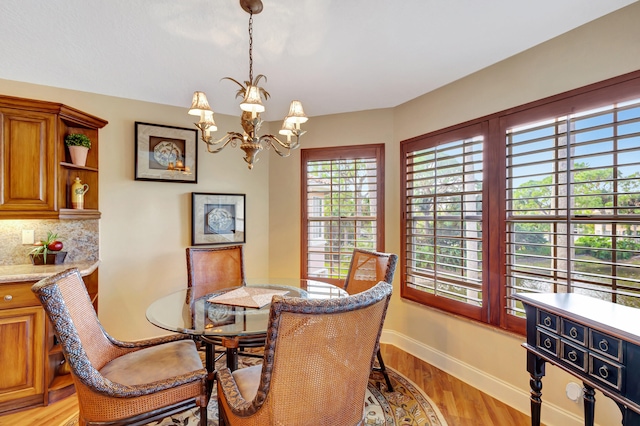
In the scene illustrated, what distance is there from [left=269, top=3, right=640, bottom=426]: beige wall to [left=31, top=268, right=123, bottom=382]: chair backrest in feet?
7.29

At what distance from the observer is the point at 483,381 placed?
2.46 meters

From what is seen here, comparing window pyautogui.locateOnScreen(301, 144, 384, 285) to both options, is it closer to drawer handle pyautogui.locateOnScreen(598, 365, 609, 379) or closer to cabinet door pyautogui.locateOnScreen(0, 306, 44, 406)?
drawer handle pyautogui.locateOnScreen(598, 365, 609, 379)

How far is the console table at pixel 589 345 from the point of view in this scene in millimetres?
1150

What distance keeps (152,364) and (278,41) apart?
2.20 metres

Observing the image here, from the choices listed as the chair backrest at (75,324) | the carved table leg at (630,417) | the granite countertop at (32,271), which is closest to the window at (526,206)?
the carved table leg at (630,417)

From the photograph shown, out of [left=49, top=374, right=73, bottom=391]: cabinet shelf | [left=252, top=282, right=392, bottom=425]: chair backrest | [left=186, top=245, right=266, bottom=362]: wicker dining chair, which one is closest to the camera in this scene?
[left=252, top=282, right=392, bottom=425]: chair backrest

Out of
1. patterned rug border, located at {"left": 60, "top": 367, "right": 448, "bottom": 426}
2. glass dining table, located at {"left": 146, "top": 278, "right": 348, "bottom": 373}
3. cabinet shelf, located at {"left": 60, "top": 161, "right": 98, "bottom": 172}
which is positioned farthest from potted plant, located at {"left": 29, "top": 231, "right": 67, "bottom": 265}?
patterned rug border, located at {"left": 60, "top": 367, "right": 448, "bottom": 426}

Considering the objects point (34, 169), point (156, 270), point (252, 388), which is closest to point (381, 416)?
point (252, 388)

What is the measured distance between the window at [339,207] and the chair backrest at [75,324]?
7.16 feet

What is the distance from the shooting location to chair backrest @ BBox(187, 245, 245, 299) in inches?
109

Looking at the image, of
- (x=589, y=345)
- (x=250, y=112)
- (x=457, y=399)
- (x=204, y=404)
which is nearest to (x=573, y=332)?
(x=589, y=345)

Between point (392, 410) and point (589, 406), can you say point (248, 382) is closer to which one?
point (392, 410)

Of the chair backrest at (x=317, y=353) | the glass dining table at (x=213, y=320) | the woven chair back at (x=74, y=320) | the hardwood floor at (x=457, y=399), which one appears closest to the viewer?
the chair backrest at (x=317, y=353)

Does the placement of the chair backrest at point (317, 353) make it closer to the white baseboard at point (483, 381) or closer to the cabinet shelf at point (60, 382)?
the white baseboard at point (483, 381)
